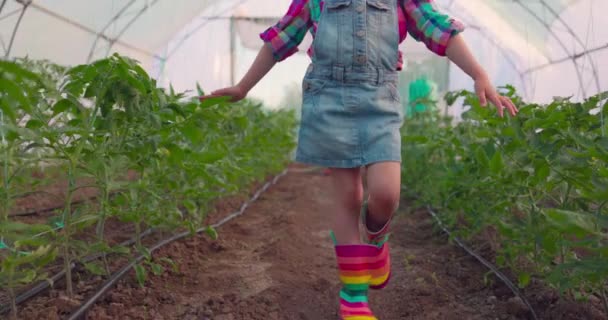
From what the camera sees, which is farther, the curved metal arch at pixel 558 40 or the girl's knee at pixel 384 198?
the curved metal arch at pixel 558 40

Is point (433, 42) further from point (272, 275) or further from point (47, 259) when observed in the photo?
point (47, 259)

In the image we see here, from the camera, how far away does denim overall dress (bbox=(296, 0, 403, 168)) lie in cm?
188

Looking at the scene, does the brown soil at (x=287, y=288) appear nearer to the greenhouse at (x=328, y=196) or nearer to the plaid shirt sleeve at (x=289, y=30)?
the greenhouse at (x=328, y=196)

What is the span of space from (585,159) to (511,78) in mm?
10120

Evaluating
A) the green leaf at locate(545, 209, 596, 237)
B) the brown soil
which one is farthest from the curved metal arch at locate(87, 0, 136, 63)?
the green leaf at locate(545, 209, 596, 237)

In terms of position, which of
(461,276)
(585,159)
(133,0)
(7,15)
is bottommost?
(461,276)

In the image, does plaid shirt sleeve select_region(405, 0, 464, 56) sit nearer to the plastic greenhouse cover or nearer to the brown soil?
the brown soil

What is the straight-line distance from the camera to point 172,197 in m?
2.62

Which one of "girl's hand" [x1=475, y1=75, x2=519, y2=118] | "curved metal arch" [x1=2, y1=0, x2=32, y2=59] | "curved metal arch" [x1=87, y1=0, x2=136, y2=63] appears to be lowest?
"girl's hand" [x1=475, y1=75, x2=519, y2=118]

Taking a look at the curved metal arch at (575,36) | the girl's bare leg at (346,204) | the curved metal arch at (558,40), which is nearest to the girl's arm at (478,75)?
the girl's bare leg at (346,204)

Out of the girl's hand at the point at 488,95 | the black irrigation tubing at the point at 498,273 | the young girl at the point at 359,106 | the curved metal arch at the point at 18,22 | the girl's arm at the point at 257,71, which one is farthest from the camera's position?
the curved metal arch at the point at 18,22

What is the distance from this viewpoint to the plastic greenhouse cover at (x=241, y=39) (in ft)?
18.1

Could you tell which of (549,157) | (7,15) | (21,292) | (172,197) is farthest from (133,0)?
(549,157)

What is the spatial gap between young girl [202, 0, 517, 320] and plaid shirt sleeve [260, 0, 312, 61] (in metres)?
0.09
